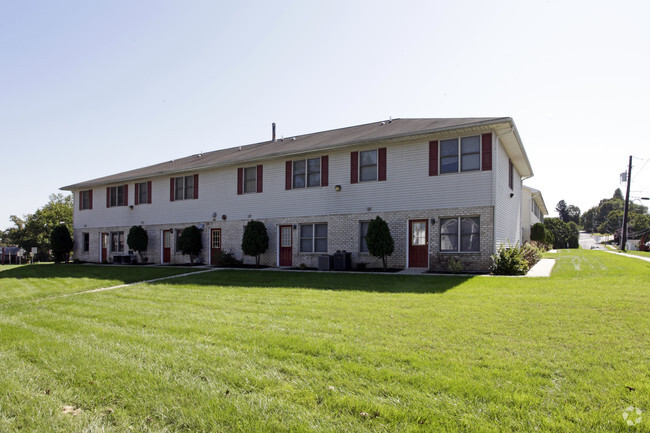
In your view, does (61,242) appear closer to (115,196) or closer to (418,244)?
(115,196)

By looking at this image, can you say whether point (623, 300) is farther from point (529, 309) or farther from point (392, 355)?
point (392, 355)

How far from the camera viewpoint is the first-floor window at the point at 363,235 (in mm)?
15406

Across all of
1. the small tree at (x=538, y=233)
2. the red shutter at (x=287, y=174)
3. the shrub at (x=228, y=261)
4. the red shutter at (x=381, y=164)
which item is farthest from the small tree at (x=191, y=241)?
the small tree at (x=538, y=233)

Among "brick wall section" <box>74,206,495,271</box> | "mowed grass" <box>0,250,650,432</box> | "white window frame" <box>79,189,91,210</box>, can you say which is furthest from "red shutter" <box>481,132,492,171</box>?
"white window frame" <box>79,189,91,210</box>

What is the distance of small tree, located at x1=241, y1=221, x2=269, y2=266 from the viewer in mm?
17219

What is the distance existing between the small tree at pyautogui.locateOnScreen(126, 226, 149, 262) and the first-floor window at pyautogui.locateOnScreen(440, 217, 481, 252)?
16251 millimetres

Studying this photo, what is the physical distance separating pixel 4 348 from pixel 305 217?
1256 cm

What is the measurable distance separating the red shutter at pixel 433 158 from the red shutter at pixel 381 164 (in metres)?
1.76

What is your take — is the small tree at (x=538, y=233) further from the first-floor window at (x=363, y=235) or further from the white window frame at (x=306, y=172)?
the white window frame at (x=306, y=172)

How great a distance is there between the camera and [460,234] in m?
13.8

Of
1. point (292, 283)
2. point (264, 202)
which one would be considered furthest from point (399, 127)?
point (292, 283)

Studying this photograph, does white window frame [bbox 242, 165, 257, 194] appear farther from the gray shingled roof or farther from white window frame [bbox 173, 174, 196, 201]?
white window frame [bbox 173, 174, 196, 201]

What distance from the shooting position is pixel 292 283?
1114 cm

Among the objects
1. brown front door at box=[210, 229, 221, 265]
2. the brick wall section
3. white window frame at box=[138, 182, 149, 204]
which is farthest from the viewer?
white window frame at box=[138, 182, 149, 204]
